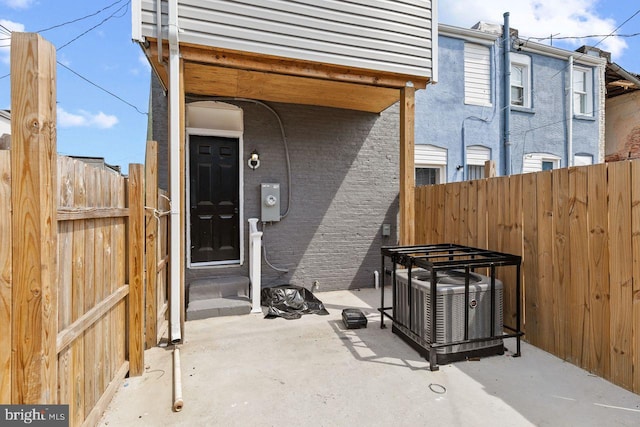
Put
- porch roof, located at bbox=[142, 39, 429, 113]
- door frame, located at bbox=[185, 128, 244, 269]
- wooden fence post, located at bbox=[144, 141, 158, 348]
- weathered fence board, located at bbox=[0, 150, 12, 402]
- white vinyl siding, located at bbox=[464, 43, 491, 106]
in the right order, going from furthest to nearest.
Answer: white vinyl siding, located at bbox=[464, 43, 491, 106] → door frame, located at bbox=[185, 128, 244, 269] → porch roof, located at bbox=[142, 39, 429, 113] → wooden fence post, located at bbox=[144, 141, 158, 348] → weathered fence board, located at bbox=[0, 150, 12, 402]

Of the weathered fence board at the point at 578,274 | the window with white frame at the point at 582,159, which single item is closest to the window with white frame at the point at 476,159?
the window with white frame at the point at 582,159

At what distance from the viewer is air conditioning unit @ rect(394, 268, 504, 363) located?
2.83 m

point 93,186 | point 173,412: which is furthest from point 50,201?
point 173,412

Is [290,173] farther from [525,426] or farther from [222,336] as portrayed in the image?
[525,426]

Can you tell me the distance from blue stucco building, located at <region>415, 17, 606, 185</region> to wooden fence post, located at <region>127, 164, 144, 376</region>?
5566mm

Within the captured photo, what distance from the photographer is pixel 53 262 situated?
1.42 metres

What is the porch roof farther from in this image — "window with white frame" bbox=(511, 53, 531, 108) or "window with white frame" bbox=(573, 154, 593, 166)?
"window with white frame" bbox=(573, 154, 593, 166)

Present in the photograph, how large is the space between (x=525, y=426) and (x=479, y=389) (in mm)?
433

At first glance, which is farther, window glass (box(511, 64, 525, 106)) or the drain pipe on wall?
window glass (box(511, 64, 525, 106))

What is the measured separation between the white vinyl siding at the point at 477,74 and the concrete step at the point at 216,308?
20.6 ft

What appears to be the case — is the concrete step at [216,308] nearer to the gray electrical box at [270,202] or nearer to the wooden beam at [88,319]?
the gray electrical box at [270,202]

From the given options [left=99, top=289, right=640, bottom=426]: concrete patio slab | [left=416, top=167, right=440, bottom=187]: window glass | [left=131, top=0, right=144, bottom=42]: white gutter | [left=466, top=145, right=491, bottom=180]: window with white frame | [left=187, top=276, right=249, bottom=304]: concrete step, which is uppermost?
[left=131, top=0, right=144, bottom=42]: white gutter

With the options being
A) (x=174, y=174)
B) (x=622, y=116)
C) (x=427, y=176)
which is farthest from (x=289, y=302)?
(x=622, y=116)

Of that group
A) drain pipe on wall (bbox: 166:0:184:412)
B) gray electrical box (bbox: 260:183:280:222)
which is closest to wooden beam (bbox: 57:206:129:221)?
drain pipe on wall (bbox: 166:0:184:412)
